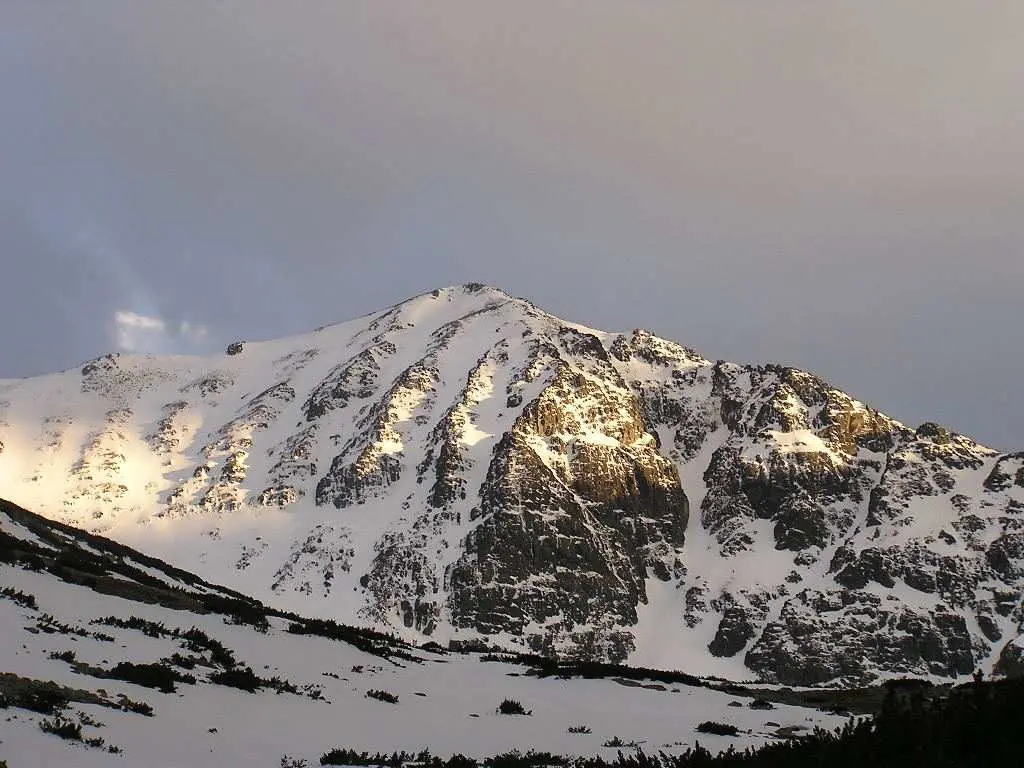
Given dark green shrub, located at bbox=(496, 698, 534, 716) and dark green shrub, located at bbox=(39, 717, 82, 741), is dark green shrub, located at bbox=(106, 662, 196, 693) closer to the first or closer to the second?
dark green shrub, located at bbox=(39, 717, 82, 741)

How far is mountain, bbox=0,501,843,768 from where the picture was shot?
13.4m

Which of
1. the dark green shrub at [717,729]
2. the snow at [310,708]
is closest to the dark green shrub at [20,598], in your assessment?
the snow at [310,708]

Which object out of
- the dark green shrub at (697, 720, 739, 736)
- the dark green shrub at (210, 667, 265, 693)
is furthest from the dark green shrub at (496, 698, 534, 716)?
→ the dark green shrub at (210, 667, 265, 693)

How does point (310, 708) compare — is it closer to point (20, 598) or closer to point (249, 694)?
point (249, 694)

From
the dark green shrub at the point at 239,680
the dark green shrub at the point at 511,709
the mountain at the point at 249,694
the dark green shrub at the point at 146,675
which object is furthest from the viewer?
the dark green shrub at the point at 511,709

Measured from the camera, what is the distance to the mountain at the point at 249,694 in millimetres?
13422

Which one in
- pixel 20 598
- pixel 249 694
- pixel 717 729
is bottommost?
pixel 249 694

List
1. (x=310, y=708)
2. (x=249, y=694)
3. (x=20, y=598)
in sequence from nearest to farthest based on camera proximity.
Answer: (x=249, y=694) < (x=310, y=708) < (x=20, y=598)

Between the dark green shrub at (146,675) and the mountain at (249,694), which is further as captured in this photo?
the dark green shrub at (146,675)

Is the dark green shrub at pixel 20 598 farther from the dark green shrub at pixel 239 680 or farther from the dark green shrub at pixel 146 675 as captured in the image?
the dark green shrub at pixel 239 680

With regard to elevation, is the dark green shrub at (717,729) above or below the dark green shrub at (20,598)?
below

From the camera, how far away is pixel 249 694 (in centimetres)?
1841

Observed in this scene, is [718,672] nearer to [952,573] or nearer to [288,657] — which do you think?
[952,573]

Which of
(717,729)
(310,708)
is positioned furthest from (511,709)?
(310,708)
